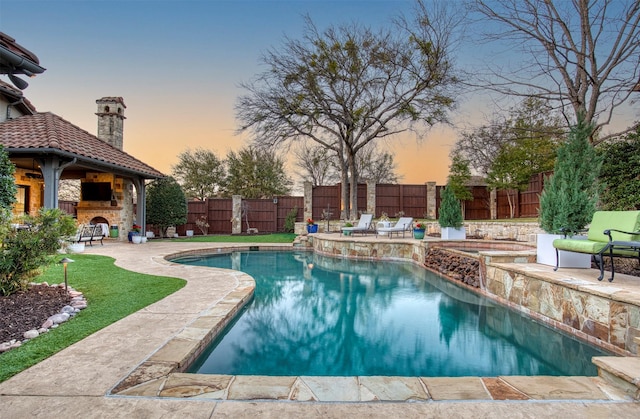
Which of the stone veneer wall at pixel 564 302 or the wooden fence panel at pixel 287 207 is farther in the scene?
the wooden fence panel at pixel 287 207

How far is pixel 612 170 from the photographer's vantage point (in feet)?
21.3

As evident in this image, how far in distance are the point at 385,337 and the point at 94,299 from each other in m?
3.55

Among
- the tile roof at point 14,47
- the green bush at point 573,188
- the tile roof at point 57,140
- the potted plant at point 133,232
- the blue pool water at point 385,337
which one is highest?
the tile roof at point 57,140

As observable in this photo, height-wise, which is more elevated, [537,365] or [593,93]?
[593,93]

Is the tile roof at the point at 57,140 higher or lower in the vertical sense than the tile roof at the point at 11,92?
lower

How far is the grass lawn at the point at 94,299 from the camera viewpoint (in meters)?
2.40

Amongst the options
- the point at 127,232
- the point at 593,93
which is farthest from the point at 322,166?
the point at 593,93

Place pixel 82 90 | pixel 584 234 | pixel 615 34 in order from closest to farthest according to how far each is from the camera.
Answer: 1. pixel 584 234
2. pixel 615 34
3. pixel 82 90

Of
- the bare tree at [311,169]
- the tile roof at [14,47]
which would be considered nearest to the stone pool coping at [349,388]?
the tile roof at [14,47]

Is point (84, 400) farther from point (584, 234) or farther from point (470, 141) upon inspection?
point (470, 141)

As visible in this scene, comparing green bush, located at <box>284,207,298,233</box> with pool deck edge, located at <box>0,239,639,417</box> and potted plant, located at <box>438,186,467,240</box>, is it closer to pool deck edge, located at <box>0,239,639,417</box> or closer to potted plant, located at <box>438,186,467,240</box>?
potted plant, located at <box>438,186,467,240</box>

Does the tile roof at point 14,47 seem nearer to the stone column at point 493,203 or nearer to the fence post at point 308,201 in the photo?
the fence post at point 308,201

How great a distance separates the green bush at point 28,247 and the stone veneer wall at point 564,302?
5.83 m

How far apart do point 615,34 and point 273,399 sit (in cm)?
1074
